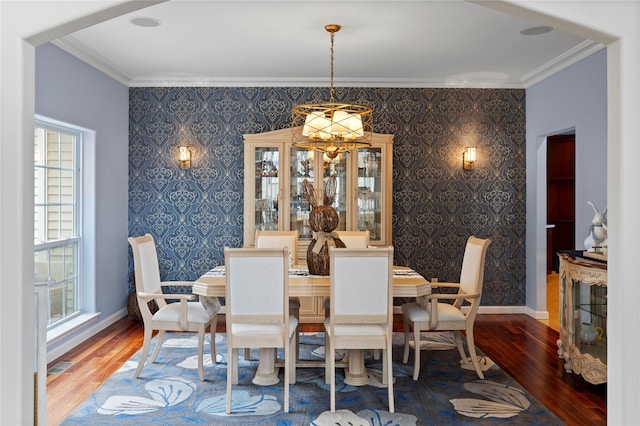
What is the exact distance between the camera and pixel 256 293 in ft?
10.7

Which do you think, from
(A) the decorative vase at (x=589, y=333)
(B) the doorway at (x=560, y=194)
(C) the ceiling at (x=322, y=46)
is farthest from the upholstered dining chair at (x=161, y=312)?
(B) the doorway at (x=560, y=194)

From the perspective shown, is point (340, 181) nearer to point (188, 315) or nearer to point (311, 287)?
point (311, 287)

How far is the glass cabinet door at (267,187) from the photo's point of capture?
18.5 ft

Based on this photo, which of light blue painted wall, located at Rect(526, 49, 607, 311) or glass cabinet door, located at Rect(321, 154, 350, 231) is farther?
glass cabinet door, located at Rect(321, 154, 350, 231)

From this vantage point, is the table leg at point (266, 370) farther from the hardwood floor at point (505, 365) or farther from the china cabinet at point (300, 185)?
the china cabinet at point (300, 185)

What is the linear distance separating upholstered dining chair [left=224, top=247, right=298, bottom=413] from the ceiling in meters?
1.74

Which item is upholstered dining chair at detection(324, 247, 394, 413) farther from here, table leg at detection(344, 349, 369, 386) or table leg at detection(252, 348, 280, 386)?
table leg at detection(252, 348, 280, 386)

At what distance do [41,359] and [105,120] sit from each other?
3564 mm

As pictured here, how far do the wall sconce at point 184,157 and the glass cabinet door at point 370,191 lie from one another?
184 cm

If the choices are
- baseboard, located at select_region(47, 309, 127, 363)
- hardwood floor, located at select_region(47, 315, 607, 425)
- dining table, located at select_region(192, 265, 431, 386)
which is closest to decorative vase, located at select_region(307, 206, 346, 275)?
dining table, located at select_region(192, 265, 431, 386)

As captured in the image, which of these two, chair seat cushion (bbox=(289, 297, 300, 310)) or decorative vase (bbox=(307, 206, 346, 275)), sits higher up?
decorative vase (bbox=(307, 206, 346, 275))

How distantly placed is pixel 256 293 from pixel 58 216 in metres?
2.44

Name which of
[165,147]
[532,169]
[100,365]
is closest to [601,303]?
[532,169]

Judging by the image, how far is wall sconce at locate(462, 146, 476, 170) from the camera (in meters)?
5.88
